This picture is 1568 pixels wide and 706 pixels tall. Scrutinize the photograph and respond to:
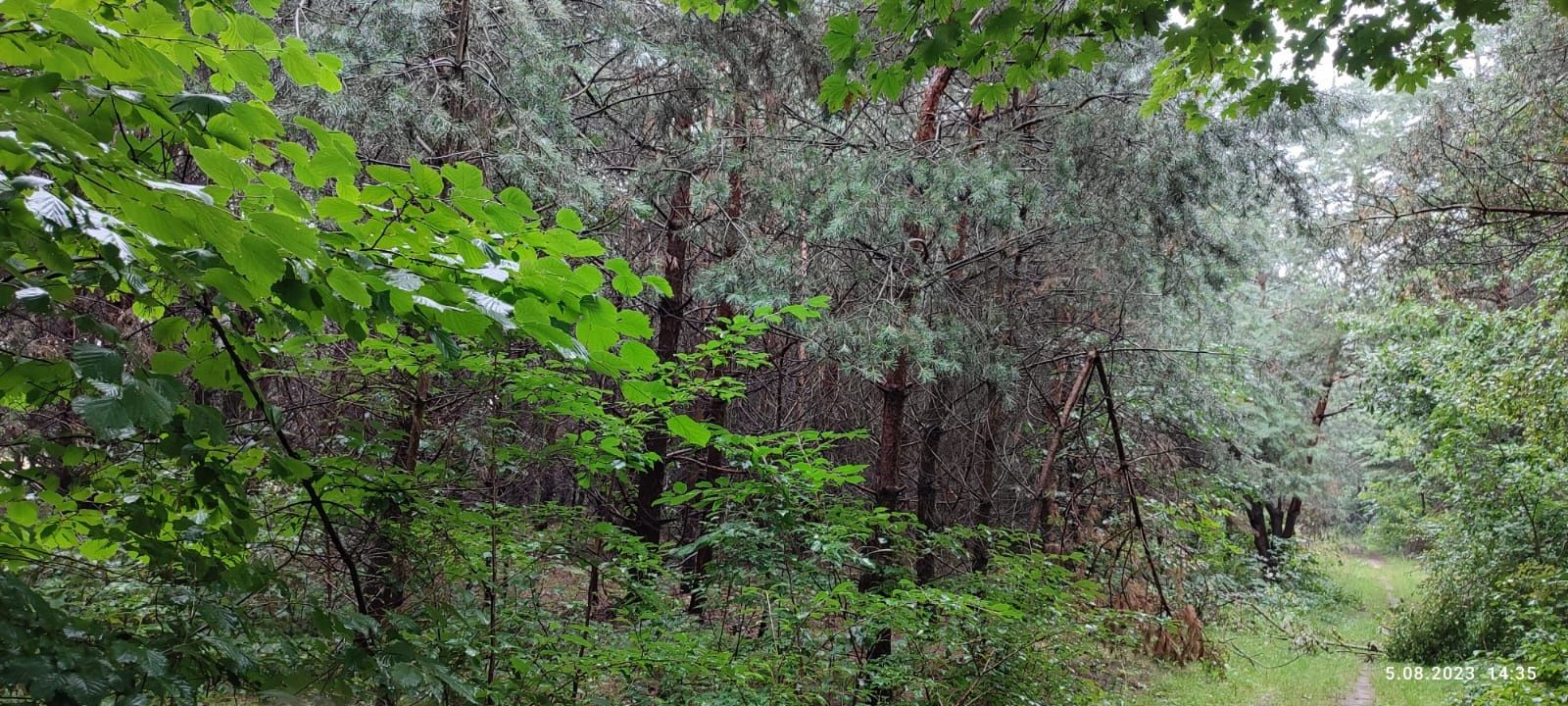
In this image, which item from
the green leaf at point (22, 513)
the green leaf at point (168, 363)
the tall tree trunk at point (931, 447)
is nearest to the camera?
the green leaf at point (168, 363)

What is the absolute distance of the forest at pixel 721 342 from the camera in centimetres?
180

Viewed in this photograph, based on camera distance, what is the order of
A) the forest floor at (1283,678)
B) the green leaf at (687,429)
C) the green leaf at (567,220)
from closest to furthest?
the green leaf at (567,220) < the green leaf at (687,429) < the forest floor at (1283,678)

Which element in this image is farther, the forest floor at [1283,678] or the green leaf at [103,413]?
the forest floor at [1283,678]

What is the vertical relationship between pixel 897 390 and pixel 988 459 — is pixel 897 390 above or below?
above

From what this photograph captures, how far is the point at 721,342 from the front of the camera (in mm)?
3682

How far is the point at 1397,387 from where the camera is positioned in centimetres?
1260

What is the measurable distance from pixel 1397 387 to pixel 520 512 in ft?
45.2

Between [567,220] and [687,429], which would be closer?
[567,220]

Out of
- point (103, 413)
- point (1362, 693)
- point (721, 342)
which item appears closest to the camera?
point (103, 413)

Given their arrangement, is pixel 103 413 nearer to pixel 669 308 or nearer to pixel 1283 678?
pixel 669 308

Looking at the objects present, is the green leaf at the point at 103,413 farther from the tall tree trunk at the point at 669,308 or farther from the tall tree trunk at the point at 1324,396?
the tall tree trunk at the point at 1324,396

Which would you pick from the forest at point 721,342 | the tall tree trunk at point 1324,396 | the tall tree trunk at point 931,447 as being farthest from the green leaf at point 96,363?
the tall tree trunk at point 1324,396

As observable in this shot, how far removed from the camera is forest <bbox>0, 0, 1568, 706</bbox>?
1798 mm

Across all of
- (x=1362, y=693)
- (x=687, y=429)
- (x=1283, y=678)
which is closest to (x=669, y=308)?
(x=687, y=429)
